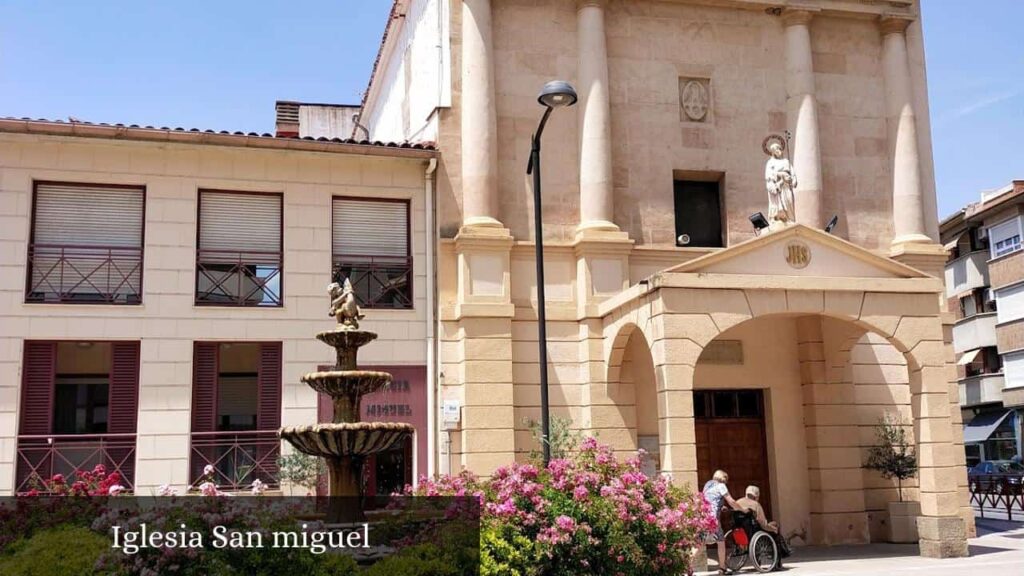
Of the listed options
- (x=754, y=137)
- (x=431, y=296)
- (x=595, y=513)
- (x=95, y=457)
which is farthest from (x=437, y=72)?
(x=595, y=513)

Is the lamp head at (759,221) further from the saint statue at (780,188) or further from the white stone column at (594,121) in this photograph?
the white stone column at (594,121)

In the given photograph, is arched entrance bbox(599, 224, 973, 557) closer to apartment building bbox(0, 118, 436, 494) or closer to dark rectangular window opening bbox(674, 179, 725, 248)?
dark rectangular window opening bbox(674, 179, 725, 248)

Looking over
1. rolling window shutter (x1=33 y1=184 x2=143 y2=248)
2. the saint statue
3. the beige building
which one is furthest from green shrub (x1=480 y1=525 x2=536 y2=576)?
rolling window shutter (x1=33 y1=184 x2=143 y2=248)

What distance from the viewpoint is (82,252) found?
16469 mm

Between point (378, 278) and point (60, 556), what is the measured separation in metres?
9.26

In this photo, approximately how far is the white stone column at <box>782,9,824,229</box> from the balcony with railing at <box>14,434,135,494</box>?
1293cm

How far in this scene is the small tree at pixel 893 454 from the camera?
58.5ft

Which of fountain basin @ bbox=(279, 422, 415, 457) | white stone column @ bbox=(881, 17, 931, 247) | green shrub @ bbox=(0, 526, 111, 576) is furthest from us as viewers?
white stone column @ bbox=(881, 17, 931, 247)

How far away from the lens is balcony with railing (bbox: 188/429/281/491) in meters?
16.2

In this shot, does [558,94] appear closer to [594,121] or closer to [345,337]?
[345,337]

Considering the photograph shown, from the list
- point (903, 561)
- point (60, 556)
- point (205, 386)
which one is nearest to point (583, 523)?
point (60, 556)

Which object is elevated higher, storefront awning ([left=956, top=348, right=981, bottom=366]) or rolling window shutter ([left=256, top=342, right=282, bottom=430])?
storefront awning ([left=956, top=348, right=981, bottom=366])

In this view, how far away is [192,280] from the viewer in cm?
1659

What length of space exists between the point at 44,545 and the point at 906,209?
16.4m
